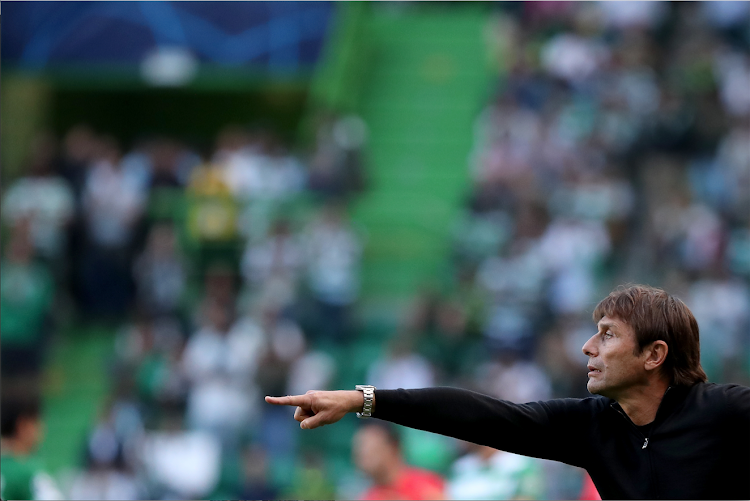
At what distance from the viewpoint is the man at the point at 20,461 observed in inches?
200

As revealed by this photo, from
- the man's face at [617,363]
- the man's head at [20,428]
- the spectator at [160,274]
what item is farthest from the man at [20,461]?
the spectator at [160,274]

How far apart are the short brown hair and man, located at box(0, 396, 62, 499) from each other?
3.52 metres

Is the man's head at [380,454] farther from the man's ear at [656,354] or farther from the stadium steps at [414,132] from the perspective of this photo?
the stadium steps at [414,132]

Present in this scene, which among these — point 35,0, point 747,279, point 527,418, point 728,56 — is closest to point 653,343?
point 527,418

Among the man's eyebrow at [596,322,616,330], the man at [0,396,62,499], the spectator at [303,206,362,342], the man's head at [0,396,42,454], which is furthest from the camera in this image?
the spectator at [303,206,362,342]

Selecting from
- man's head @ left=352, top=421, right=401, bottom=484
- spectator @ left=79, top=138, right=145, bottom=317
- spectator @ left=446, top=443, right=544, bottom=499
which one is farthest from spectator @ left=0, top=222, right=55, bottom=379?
man's head @ left=352, top=421, right=401, bottom=484

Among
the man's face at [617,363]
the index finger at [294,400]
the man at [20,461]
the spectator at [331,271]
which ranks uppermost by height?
the spectator at [331,271]

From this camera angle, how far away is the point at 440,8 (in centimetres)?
1491

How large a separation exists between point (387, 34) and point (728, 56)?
5.05 m

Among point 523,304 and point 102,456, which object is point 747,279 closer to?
point 523,304

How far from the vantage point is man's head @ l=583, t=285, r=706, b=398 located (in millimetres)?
2693

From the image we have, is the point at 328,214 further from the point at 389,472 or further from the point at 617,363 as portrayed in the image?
the point at 617,363

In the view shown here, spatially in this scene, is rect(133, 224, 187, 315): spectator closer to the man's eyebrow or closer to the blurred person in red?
the blurred person in red

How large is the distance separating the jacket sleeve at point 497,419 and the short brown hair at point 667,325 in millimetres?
268
